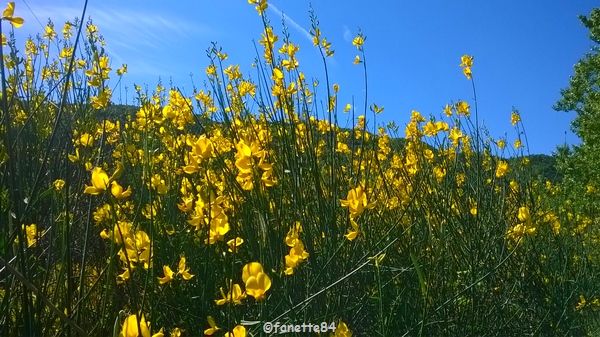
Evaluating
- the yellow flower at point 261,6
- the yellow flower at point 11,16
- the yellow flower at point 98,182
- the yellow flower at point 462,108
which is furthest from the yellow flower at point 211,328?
the yellow flower at point 462,108

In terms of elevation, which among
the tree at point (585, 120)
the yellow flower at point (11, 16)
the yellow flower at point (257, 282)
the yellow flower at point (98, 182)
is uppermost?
the tree at point (585, 120)

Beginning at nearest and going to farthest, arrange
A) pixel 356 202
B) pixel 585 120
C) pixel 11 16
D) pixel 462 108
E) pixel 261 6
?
1. pixel 11 16
2. pixel 356 202
3. pixel 261 6
4. pixel 462 108
5. pixel 585 120

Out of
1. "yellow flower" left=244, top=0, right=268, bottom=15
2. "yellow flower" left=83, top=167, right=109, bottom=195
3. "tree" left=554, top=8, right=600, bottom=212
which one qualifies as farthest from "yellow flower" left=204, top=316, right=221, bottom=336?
"tree" left=554, top=8, right=600, bottom=212

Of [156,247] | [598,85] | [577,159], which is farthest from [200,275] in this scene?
[598,85]

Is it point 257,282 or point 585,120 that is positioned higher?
point 585,120

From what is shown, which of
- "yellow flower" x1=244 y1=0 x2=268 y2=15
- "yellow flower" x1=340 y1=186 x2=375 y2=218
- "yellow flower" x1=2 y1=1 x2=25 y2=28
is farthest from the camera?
"yellow flower" x1=244 y1=0 x2=268 y2=15

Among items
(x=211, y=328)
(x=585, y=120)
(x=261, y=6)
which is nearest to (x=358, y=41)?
(x=261, y=6)

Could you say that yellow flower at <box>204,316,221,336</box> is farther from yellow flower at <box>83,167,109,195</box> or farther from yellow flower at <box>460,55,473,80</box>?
yellow flower at <box>460,55,473,80</box>

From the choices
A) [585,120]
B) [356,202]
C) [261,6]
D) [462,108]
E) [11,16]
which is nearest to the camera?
[11,16]

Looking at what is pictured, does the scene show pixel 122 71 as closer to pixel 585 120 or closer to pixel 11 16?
pixel 11 16

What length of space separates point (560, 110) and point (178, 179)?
673 inches

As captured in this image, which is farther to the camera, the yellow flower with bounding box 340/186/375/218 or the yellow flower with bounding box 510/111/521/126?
the yellow flower with bounding box 510/111/521/126

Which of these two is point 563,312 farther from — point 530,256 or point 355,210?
point 355,210

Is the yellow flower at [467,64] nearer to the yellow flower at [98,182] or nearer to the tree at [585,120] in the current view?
the yellow flower at [98,182]
